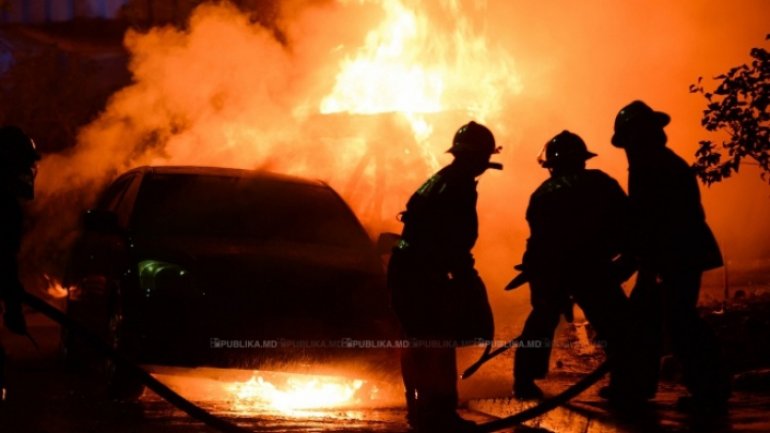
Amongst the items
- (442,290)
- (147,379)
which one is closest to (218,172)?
(147,379)

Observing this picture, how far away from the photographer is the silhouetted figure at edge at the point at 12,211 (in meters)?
5.37

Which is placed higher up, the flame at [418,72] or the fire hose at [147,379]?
the flame at [418,72]

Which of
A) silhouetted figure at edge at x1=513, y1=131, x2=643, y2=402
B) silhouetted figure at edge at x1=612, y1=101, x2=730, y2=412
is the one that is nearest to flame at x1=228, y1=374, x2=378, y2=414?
silhouetted figure at edge at x1=513, y1=131, x2=643, y2=402

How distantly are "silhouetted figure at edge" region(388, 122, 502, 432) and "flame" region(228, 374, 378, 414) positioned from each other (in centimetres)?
158

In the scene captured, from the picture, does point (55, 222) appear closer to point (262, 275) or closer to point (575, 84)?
point (575, 84)

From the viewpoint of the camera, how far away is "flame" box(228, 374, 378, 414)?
24.7ft

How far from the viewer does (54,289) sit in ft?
48.9

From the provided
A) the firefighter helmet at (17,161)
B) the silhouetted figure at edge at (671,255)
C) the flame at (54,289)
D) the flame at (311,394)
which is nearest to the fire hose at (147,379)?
the firefighter helmet at (17,161)

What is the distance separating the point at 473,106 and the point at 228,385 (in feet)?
23.1

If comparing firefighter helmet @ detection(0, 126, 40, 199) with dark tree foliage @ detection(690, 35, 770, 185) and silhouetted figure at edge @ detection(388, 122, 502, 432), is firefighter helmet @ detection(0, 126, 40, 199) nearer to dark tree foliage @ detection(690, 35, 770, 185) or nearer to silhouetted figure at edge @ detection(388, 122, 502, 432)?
silhouetted figure at edge @ detection(388, 122, 502, 432)

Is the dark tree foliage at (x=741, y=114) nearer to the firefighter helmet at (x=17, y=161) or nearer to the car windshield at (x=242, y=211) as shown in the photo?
the car windshield at (x=242, y=211)

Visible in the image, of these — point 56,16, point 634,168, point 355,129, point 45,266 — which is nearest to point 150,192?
point 634,168

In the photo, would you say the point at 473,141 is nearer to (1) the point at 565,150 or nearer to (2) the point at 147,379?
(1) the point at 565,150

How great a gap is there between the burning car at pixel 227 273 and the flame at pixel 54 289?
6.00 meters
